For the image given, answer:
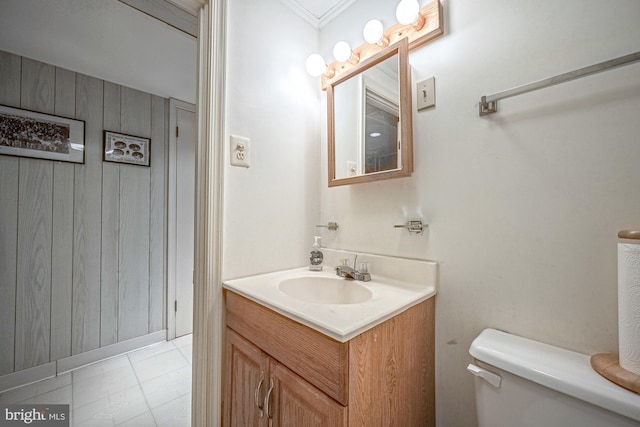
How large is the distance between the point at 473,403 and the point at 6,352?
8.44ft

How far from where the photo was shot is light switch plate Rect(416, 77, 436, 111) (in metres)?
0.96

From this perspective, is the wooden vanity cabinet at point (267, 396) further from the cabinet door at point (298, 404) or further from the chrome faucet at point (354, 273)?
the chrome faucet at point (354, 273)

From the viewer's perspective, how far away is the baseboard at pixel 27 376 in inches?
59.6

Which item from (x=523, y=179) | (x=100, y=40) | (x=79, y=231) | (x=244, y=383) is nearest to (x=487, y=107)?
(x=523, y=179)

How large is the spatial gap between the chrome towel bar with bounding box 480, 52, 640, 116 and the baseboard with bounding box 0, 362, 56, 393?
284 cm

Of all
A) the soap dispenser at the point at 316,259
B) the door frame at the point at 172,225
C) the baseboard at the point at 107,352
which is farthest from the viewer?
the door frame at the point at 172,225

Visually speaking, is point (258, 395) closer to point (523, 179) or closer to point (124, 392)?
point (523, 179)

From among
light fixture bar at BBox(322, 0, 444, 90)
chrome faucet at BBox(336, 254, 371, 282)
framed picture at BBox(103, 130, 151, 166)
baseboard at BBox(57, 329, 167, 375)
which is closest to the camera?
light fixture bar at BBox(322, 0, 444, 90)

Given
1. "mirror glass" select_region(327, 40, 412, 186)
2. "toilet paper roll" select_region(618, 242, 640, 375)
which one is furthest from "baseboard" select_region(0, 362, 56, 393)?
"toilet paper roll" select_region(618, 242, 640, 375)

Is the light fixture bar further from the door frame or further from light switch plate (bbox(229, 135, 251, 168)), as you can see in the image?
the door frame

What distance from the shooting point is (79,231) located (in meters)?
1.77

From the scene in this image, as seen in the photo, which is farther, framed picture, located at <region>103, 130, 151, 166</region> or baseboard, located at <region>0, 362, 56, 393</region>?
framed picture, located at <region>103, 130, 151, 166</region>

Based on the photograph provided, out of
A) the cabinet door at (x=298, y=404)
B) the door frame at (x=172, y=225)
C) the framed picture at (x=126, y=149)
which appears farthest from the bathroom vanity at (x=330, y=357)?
the framed picture at (x=126, y=149)

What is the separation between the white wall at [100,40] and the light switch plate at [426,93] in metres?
1.46
